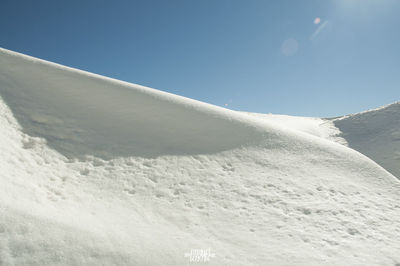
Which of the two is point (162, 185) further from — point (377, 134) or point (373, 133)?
point (373, 133)

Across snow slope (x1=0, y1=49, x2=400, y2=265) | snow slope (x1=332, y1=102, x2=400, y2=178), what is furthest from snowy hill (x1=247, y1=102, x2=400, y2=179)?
snow slope (x1=0, y1=49, x2=400, y2=265)

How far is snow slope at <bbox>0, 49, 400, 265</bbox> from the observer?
8.83 feet

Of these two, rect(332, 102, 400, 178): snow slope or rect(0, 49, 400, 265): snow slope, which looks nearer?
rect(0, 49, 400, 265): snow slope

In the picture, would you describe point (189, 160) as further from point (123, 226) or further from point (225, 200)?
point (123, 226)

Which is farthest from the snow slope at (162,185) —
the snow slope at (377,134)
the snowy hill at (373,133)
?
the snowy hill at (373,133)

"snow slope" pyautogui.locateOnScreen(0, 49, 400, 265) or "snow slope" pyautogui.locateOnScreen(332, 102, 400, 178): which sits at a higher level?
"snow slope" pyautogui.locateOnScreen(332, 102, 400, 178)

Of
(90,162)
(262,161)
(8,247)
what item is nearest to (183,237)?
(8,247)

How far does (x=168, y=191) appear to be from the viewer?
411 centimetres

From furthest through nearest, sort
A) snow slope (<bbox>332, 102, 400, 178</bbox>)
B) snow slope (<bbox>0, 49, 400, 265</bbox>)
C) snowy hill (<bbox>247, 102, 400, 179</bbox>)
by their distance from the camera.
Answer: snowy hill (<bbox>247, 102, 400, 179</bbox>) → snow slope (<bbox>332, 102, 400, 178</bbox>) → snow slope (<bbox>0, 49, 400, 265</bbox>)

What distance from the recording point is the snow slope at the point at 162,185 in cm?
269

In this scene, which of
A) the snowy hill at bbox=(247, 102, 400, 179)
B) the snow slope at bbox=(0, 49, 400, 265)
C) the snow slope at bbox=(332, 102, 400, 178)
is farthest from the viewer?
the snowy hill at bbox=(247, 102, 400, 179)

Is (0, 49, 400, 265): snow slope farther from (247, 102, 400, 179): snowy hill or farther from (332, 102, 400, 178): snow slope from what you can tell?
(247, 102, 400, 179): snowy hill

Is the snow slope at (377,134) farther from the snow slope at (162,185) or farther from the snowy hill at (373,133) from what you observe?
the snow slope at (162,185)

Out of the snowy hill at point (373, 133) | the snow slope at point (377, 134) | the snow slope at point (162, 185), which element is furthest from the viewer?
the snowy hill at point (373, 133)
